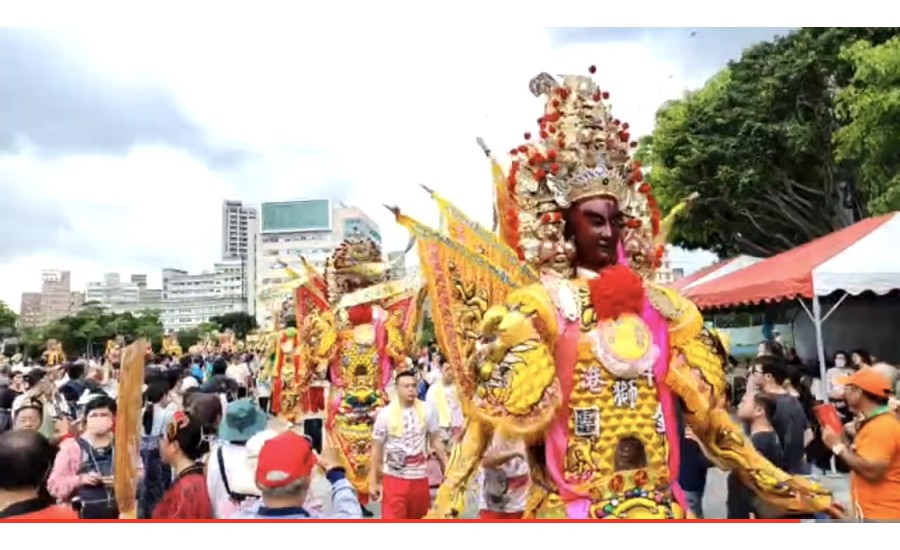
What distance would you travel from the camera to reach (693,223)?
1797cm

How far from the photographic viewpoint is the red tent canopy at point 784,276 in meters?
8.16

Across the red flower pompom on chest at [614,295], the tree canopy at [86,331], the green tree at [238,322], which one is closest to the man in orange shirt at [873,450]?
the red flower pompom on chest at [614,295]

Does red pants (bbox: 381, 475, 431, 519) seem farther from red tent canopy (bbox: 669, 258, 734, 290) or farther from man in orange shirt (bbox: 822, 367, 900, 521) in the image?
red tent canopy (bbox: 669, 258, 734, 290)

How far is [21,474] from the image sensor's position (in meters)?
2.69

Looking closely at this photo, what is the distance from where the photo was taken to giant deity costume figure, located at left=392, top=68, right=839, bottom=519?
2932mm

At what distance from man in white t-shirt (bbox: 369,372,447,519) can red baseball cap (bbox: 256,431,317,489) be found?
2.04 m

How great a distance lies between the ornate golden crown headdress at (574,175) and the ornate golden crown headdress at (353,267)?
4195 mm

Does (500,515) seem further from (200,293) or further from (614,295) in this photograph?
(200,293)

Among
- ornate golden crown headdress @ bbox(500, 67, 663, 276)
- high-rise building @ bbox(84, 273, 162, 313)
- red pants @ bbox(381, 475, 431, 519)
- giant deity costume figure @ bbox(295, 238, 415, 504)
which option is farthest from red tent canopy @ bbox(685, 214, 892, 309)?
high-rise building @ bbox(84, 273, 162, 313)

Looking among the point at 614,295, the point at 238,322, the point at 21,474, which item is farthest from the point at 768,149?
the point at 238,322

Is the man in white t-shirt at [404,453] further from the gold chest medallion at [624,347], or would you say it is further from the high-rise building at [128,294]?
the high-rise building at [128,294]

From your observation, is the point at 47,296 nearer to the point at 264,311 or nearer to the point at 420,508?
the point at 264,311

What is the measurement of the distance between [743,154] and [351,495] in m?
14.8

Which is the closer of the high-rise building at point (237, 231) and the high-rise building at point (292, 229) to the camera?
the high-rise building at point (292, 229)
